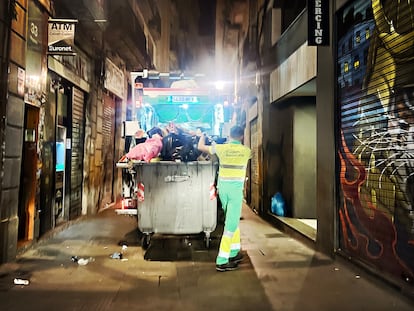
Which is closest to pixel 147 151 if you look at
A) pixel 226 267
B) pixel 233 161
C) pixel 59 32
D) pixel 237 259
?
pixel 233 161

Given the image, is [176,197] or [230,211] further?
[176,197]

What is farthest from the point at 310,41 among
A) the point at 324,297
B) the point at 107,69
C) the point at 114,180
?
the point at 114,180

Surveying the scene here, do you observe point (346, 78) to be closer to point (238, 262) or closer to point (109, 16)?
point (238, 262)

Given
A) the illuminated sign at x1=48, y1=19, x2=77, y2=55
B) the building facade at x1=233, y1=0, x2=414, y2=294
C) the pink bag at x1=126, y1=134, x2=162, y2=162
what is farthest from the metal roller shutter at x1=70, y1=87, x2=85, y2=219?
the building facade at x1=233, y1=0, x2=414, y2=294

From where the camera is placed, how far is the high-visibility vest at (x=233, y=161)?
592 centimetres

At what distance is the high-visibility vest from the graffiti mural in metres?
1.61

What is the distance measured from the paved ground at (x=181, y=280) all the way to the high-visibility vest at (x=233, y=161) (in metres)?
1.37

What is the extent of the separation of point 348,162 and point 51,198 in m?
6.11

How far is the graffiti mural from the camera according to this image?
4.58 m

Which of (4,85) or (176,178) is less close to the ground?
(4,85)

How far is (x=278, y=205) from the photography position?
10.2 meters

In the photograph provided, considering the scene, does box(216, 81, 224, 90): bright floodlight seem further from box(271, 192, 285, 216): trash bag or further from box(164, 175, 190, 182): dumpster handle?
box(164, 175, 190, 182): dumpster handle

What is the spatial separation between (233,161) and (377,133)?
205cm

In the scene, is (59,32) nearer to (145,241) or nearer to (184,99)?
(145,241)
